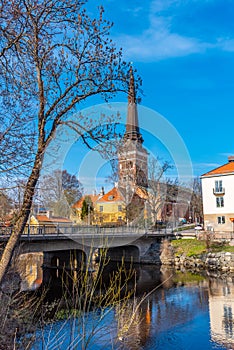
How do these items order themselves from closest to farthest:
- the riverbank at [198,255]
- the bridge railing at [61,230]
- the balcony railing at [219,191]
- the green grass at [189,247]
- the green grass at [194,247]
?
the bridge railing at [61,230], the riverbank at [198,255], the green grass at [194,247], the green grass at [189,247], the balcony railing at [219,191]

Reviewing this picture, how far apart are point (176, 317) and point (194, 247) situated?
47.8 ft

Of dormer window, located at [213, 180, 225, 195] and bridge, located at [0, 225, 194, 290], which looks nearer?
bridge, located at [0, 225, 194, 290]

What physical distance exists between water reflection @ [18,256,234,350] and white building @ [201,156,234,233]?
33.4 ft

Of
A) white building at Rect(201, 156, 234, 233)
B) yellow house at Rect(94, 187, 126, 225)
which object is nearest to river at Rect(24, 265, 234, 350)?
yellow house at Rect(94, 187, 126, 225)

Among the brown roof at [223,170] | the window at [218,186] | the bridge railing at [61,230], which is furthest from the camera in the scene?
the window at [218,186]

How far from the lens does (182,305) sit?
12570 mm

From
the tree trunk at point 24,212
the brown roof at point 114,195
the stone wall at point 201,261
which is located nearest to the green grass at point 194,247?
the stone wall at point 201,261

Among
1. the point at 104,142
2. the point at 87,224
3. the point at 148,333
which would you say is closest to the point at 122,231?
the point at 87,224

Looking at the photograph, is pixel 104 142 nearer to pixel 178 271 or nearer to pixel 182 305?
pixel 182 305

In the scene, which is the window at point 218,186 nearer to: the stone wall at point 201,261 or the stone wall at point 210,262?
the stone wall at point 201,261

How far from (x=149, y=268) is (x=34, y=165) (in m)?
21.4

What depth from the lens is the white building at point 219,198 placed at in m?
28.2

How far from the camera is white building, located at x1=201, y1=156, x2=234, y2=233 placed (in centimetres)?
2816

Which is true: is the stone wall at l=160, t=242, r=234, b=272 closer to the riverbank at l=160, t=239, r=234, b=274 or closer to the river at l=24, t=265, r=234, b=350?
the riverbank at l=160, t=239, r=234, b=274
